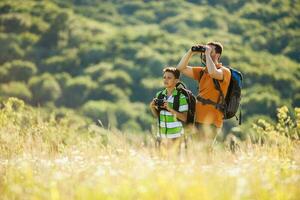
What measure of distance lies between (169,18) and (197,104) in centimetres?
13839

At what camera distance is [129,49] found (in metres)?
124

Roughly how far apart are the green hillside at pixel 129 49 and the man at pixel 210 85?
230 feet

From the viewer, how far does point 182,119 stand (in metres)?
6.85

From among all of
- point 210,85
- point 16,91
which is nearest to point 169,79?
point 210,85

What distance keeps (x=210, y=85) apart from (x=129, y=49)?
11726 centimetres

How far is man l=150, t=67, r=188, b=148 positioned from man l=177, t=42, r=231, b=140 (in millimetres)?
142

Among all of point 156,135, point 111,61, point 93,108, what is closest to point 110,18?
point 111,61

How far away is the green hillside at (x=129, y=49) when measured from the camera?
93625 millimetres

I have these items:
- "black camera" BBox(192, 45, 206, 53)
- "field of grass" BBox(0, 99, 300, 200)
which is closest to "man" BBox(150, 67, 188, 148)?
"black camera" BBox(192, 45, 206, 53)

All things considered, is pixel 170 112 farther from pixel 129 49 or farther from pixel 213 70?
pixel 129 49

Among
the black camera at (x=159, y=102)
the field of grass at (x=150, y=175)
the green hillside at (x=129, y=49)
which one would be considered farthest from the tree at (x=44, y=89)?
the field of grass at (x=150, y=175)

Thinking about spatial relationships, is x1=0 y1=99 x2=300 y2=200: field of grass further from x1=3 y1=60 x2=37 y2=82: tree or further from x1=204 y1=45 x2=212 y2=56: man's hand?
x1=3 y1=60 x2=37 y2=82: tree

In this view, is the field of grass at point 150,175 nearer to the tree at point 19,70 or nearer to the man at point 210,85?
the man at point 210,85

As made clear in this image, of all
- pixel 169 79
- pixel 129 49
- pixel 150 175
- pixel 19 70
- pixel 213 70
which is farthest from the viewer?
pixel 129 49
